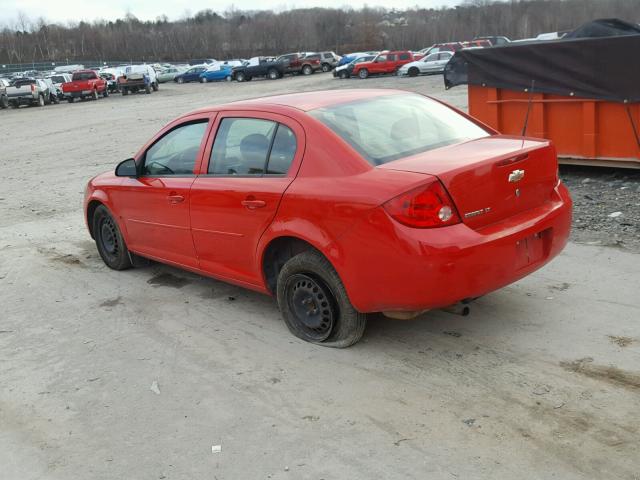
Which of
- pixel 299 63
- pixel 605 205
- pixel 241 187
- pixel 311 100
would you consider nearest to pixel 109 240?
pixel 241 187

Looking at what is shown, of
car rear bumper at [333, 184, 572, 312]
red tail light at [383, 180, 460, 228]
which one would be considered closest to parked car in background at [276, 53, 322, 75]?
car rear bumper at [333, 184, 572, 312]

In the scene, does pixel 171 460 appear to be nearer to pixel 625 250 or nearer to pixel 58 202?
pixel 625 250

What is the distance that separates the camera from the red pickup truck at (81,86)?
141 ft

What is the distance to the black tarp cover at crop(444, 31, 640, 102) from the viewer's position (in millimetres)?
8359

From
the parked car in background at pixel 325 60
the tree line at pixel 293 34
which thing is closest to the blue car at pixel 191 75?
the parked car in background at pixel 325 60

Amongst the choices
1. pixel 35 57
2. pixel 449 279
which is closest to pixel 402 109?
pixel 449 279

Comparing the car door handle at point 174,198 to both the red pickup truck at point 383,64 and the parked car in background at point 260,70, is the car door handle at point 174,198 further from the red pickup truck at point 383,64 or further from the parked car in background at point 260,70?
the parked car in background at point 260,70

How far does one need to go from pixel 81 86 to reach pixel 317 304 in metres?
42.5

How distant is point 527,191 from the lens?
4453 mm

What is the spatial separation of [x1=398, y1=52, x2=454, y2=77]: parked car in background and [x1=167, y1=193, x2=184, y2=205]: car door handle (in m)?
36.5

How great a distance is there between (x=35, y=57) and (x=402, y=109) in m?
121

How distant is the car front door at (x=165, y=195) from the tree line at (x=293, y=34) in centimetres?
9674

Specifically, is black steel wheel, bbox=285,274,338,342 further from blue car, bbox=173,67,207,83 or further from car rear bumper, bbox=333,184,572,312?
blue car, bbox=173,67,207,83

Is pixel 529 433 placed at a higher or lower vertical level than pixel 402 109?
lower
